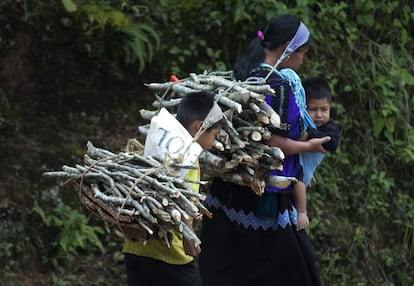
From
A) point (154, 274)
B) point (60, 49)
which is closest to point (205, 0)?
point (60, 49)

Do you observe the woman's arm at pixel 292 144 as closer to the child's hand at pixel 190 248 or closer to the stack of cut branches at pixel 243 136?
the stack of cut branches at pixel 243 136

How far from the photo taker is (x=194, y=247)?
4.42 meters

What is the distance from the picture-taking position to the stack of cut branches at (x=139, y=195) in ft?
13.9

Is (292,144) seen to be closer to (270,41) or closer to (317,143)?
(317,143)

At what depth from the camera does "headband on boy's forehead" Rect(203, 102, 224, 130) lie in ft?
15.3

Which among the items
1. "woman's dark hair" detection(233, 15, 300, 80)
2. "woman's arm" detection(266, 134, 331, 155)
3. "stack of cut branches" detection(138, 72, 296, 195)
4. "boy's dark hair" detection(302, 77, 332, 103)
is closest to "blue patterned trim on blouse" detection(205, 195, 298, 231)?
"stack of cut branches" detection(138, 72, 296, 195)

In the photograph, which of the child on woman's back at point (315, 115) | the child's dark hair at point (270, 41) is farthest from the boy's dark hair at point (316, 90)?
the child's dark hair at point (270, 41)

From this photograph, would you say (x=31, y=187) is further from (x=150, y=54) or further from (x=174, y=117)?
(x=174, y=117)

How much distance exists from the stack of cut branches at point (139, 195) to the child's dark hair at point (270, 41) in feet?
3.75

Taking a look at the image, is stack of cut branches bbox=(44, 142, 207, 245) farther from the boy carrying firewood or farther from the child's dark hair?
the child's dark hair

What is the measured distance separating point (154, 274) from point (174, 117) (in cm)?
76

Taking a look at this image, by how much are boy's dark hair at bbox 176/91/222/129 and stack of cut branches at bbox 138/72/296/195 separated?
0.28 m

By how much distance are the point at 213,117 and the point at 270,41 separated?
0.89m

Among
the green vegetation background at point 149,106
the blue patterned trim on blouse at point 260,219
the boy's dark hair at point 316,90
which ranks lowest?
the green vegetation background at point 149,106
